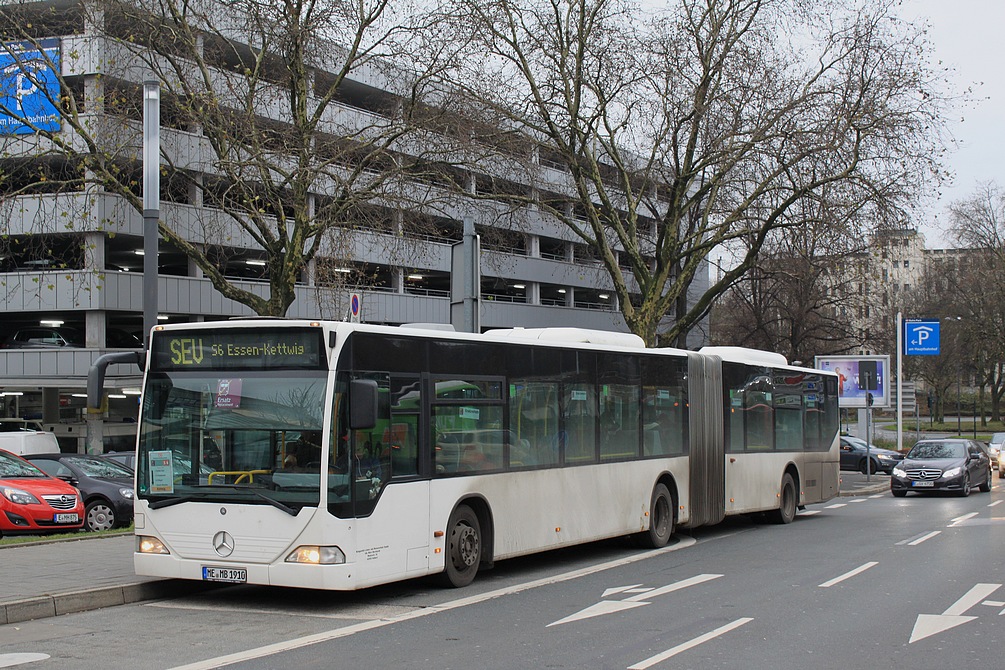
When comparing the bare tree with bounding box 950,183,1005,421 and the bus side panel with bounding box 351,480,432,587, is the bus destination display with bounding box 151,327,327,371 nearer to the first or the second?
the bus side panel with bounding box 351,480,432,587

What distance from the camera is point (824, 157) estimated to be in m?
28.8

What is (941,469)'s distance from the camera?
30.3 metres

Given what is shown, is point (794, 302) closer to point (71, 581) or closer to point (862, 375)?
point (862, 375)

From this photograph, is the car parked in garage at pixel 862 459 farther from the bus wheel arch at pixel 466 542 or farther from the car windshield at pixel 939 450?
the bus wheel arch at pixel 466 542

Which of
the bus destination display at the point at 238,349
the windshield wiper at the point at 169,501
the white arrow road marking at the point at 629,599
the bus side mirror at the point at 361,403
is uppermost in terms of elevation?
the bus destination display at the point at 238,349

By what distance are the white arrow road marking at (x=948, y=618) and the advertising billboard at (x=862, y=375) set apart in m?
32.4

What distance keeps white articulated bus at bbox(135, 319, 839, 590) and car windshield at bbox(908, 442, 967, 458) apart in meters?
19.1

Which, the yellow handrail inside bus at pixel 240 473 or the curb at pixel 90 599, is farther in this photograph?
the yellow handrail inside bus at pixel 240 473

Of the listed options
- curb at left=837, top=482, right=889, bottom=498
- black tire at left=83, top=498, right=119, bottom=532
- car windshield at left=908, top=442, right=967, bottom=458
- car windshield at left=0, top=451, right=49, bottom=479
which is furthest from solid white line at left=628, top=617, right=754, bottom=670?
curb at left=837, top=482, right=889, bottom=498

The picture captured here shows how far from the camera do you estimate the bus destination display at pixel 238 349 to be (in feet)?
35.0

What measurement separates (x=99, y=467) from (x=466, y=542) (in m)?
11.0

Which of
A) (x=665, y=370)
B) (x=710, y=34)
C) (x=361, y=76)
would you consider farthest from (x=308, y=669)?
(x=361, y=76)

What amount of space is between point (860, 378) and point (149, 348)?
36452 millimetres

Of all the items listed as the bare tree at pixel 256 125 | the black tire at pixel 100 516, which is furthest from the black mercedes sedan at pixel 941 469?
the black tire at pixel 100 516
